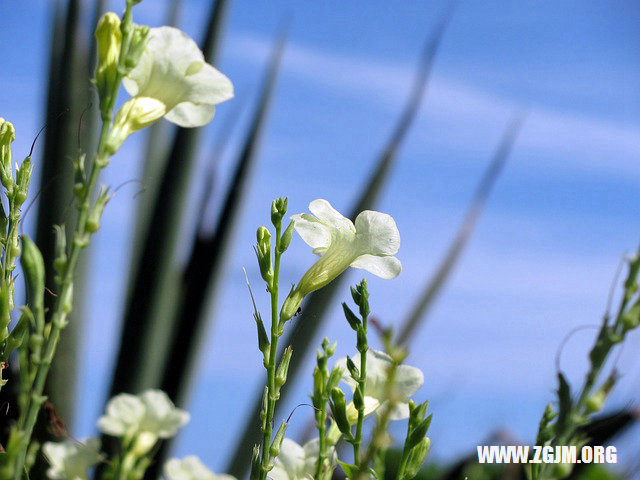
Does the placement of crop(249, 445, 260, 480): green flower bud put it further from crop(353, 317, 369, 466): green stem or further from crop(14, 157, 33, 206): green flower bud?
crop(14, 157, 33, 206): green flower bud

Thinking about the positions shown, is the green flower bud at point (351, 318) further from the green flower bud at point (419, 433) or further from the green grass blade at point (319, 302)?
the green grass blade at point (319, 302)

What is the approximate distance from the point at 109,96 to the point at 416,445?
244 millimetres

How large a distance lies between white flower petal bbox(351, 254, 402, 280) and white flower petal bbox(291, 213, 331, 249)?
0.08 ft

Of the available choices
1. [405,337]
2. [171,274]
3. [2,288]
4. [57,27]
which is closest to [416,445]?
[2,288]

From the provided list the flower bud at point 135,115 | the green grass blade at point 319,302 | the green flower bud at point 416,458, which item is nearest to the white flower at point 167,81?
the flower bud at point 135,115

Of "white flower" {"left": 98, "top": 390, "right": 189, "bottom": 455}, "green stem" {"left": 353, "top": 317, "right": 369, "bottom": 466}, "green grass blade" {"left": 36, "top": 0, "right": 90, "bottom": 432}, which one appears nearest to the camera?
"white flower" {"left": 98, "top": 390, "right": 189, "bottom": 455}

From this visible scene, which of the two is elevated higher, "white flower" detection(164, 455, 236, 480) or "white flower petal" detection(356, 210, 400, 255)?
"white flower petal" detection(356, 210, 400, 255)

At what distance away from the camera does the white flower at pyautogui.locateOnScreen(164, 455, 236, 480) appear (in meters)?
0.31

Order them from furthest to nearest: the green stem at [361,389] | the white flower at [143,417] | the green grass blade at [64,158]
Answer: the green grass blade at [64,158] → the green stem at [361,389] → the white flower at [143,417]

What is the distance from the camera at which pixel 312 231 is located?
47 centimetres

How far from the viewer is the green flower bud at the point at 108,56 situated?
0.36 meters

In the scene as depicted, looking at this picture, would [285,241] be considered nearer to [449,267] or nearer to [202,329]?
[202,329]

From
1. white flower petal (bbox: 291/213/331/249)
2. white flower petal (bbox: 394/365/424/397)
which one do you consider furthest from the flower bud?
white flower petal (bbox: 394/365/424/397)

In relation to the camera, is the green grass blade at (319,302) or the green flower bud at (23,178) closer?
the green flower bud at (23,178)
